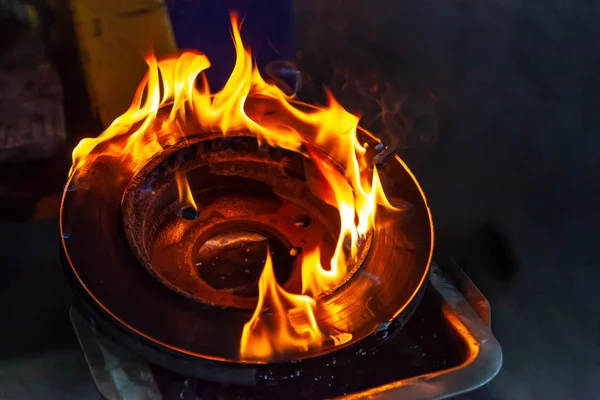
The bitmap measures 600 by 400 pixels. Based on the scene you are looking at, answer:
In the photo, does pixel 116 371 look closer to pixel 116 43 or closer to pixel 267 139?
pixel 267 139

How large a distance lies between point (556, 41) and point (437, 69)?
56cm

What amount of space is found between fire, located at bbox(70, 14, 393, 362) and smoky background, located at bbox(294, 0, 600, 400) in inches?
8.3

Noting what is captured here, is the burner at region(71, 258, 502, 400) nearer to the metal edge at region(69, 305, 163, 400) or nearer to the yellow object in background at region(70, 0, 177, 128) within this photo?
the metal edge at region(69, 305, 163, 400)

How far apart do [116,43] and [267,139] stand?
0.68 metres

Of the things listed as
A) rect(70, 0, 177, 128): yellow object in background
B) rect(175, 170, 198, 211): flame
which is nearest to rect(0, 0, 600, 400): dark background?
rect(70, 0, 177, 128): yellow object in background

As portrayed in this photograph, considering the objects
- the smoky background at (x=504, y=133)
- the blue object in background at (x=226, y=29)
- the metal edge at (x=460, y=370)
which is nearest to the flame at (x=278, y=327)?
the metal edge at (x=460, y=370)

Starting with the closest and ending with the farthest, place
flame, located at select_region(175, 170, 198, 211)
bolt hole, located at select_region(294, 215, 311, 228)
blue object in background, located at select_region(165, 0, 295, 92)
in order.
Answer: flame, located at select_region(175, 170, 198, 211), bolt hole, located at select_region(294, 215, 311, 228), blue object in background, located at select_region(165, 0, 295, 92)

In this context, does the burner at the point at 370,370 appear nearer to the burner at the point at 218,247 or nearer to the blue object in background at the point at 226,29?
the burner at the point at 218,247

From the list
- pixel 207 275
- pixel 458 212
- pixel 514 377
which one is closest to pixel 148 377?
pixel 207 275

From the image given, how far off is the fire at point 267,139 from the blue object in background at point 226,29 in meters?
0.22

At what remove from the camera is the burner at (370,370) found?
1210 millimetres

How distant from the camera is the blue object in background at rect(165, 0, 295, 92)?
6.30 feet

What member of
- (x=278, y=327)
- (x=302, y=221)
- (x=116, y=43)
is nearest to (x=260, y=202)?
(x=302, y=221)

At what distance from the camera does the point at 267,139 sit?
1.56 metres
